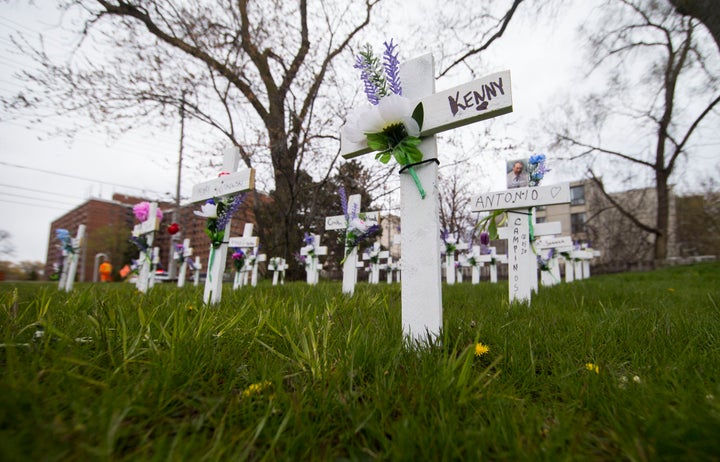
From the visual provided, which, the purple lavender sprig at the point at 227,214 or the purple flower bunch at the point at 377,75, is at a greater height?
the purple flower bunch at the point at 377,75

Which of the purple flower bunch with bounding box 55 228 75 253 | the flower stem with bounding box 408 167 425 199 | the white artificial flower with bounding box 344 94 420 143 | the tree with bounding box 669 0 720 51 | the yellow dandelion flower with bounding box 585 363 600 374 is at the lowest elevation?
the yellow dandelion flower with bounding box 585 363 600 374

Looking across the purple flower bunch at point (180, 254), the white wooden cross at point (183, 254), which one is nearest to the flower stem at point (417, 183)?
the white wooden cross at point (183, 254)

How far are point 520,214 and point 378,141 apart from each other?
224cm

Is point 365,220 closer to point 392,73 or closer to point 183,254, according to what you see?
point 392,73

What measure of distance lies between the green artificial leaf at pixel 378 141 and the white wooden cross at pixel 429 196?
0.64 ft

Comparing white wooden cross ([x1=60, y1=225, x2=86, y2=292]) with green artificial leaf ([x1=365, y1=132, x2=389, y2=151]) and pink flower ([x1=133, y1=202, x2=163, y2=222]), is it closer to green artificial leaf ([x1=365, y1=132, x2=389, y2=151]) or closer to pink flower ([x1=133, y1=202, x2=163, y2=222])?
pink flower ([x1=133, y1=202, x2=163, y2=222])

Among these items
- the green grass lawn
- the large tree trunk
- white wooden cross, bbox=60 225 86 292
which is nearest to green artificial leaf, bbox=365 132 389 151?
the green grass lawn

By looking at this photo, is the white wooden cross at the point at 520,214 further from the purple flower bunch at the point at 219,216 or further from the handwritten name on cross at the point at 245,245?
the handwritten name on cross at the point at 245,245

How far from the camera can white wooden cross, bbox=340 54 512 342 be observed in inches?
62.4

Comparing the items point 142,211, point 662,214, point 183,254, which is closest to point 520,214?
point 142,211

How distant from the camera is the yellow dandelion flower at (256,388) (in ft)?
3.51

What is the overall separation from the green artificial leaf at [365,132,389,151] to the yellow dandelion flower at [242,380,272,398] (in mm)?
1221

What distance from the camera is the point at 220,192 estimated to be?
10.4ft

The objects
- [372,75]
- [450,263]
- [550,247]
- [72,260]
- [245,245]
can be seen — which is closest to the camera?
[372,75]
